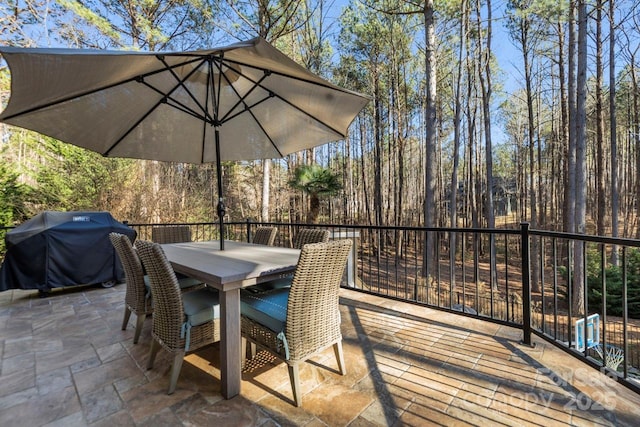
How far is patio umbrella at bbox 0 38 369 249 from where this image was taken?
5.91 ft

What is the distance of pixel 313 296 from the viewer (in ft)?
5.52

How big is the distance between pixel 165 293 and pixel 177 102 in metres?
1.60

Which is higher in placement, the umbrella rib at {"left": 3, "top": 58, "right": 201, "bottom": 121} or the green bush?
the umbrella rib at {"left": 3, "top": 58, "right": 201, "bottom": 121}

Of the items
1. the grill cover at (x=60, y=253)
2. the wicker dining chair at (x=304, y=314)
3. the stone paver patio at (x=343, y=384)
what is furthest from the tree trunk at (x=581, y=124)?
the grill cover at (x=60, y=253)

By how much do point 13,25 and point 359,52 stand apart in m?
8.86

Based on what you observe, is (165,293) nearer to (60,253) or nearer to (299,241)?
(299,241)

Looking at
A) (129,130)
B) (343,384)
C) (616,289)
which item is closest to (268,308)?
(343,384)

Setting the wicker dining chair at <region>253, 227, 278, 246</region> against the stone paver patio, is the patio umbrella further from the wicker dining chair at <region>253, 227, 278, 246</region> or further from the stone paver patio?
the stone paver patio

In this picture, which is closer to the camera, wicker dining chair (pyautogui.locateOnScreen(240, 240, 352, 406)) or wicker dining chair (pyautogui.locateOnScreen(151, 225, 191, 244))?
wicker dining chair (pyautogui.locateOnScreen(240, 240, 352, 406))

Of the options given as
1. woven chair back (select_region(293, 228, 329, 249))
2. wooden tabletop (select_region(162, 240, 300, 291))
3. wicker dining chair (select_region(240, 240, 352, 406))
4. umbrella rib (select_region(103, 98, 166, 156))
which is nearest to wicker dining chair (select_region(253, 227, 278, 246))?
woven chair back (select_region(293, 228, 329, 249))

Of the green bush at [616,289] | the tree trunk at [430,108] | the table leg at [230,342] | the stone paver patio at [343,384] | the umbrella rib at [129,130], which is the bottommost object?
the green bush at [616,289]

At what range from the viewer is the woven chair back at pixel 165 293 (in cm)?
167

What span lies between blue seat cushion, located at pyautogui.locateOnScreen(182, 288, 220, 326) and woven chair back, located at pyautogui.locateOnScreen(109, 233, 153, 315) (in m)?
0.41

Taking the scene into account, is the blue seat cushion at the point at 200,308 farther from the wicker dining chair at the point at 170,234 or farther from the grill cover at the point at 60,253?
the grill cover at the point at 60,253
